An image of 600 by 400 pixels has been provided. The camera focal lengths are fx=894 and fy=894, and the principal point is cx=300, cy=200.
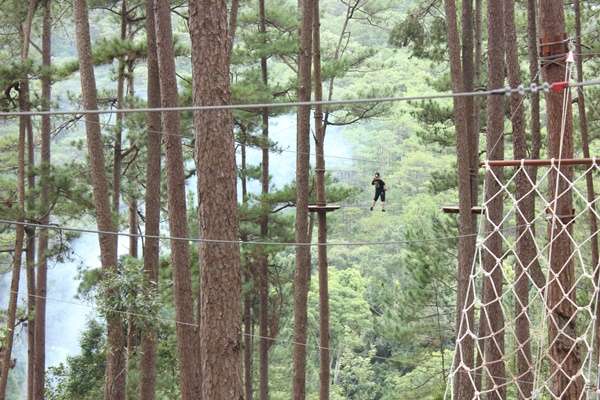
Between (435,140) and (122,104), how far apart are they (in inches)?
206

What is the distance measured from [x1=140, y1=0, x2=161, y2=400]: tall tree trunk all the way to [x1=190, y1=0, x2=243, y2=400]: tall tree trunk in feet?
15.5

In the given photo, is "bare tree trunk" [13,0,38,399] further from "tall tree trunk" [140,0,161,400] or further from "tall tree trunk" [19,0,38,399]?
"tall tree trunk" [140,0,161,400]

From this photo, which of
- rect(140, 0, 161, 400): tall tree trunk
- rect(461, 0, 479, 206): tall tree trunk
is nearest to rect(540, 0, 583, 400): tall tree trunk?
rect(461, 0, 479, 206): tall tree trunk

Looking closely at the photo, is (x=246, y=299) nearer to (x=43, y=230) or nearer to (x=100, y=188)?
(x=43, y=230)

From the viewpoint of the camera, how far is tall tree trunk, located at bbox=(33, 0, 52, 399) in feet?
42.0

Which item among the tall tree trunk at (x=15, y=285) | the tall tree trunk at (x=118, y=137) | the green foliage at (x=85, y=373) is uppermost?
the tall tree trunk at (x=118, y=137)

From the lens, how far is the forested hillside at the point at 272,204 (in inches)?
202

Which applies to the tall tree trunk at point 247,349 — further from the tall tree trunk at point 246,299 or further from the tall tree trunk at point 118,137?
the tall tree trunk at point 118,137

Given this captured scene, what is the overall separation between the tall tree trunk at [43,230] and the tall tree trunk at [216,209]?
8.02 metres

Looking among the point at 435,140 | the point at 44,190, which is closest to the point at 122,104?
the point at 44,190

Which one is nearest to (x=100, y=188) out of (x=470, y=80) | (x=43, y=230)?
(x=43, y=230)

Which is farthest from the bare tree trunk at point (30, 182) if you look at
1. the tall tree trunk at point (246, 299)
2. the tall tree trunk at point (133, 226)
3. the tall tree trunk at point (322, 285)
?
the tall tree trunk at point (322, 285)

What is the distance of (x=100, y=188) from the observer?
9992 mm

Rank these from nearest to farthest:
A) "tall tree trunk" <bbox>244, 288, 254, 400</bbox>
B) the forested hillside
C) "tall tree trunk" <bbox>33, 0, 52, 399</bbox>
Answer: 1. the forested hillside
2. "tall tree trunk" <bbox>33, 0, 52, 399</bbox>
3. "tall tree trunk" <bbox>244, 288, 254, 400</bbox>
